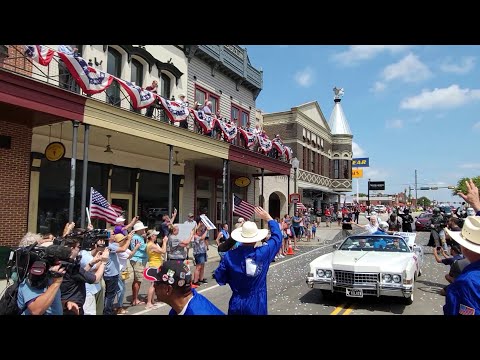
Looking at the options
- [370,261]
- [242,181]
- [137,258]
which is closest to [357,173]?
[242,181]

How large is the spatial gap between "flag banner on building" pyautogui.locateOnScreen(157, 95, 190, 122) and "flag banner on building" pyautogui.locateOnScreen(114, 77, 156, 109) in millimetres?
818

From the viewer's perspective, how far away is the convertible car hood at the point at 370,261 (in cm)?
713

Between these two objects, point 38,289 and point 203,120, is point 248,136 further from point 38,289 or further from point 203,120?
point 38,289

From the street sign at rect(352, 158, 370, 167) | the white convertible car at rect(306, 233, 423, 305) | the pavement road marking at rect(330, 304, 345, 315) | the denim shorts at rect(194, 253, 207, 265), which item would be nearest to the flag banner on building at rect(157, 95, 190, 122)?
the denim shorts at rect(194, 253, 207, 265)

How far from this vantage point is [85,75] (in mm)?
10359

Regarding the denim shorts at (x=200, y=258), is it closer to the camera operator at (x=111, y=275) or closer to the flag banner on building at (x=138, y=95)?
the camera operator at (x=111, y=275)

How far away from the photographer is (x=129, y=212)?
50.6ft

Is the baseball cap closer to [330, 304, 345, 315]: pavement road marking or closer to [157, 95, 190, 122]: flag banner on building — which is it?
[330, 304, 345, 315]: pavement road marking

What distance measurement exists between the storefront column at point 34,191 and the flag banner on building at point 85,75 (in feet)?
9.40

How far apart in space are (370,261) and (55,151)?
8926mm

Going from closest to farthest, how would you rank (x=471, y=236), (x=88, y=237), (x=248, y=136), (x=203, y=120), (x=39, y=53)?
(x=471, y=236), (x=88, y=237), (x=39, y=53), (x=203, y=120), (x=248, y=136)

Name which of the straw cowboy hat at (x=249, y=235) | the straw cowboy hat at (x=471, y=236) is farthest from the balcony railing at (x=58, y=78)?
the straw cowboy hat at (x=471, y=236)
